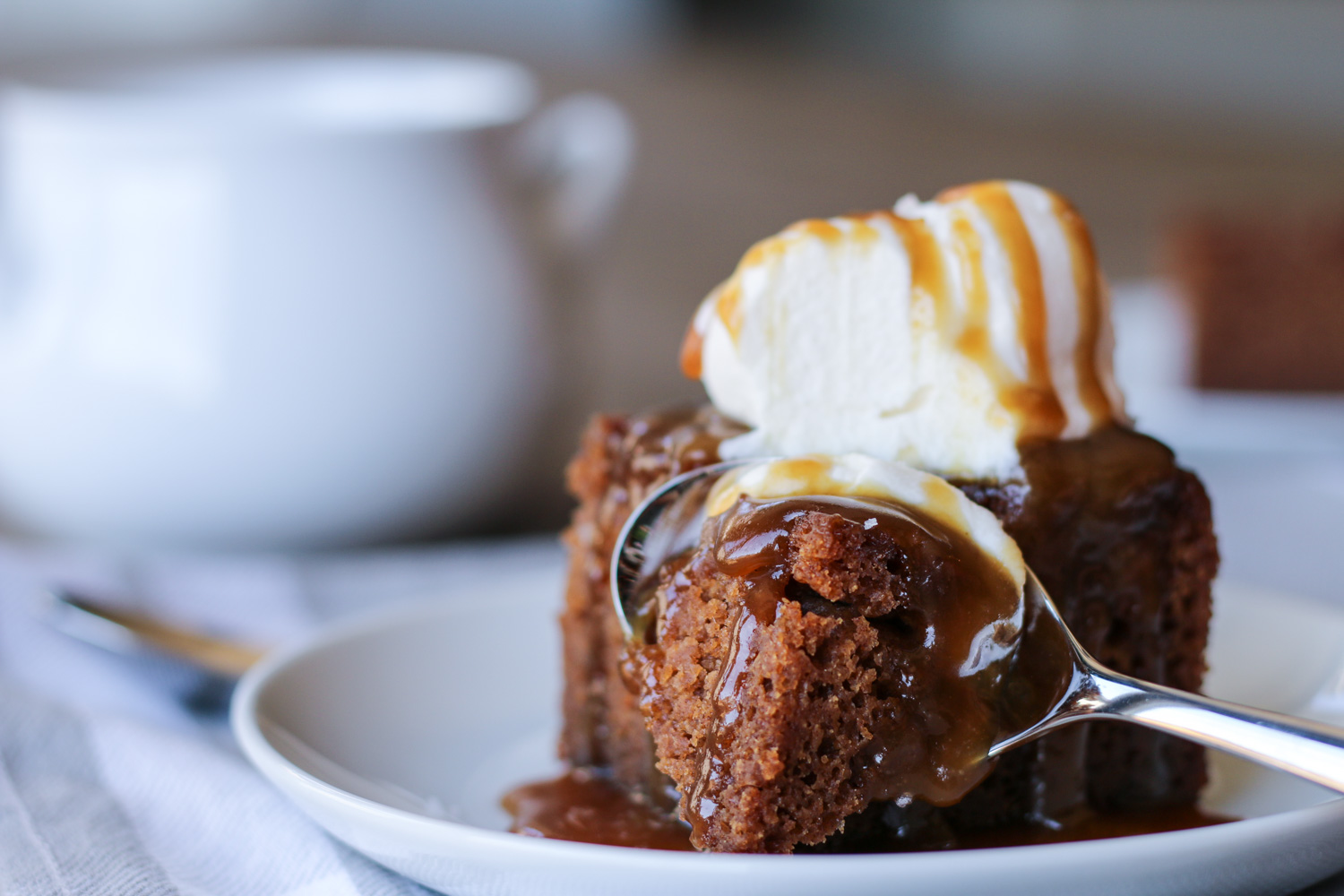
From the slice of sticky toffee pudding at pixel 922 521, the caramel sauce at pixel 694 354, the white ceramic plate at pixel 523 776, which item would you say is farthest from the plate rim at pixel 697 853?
the caramel sauce at pixel 694 354

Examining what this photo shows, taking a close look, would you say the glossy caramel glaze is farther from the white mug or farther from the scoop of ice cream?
the white mug

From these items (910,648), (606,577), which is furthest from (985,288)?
(606,577)

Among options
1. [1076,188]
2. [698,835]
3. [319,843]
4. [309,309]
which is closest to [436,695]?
[319,843]

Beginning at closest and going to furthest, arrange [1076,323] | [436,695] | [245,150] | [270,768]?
[270,768] < [1076,323] < [436,695] < [245,150]

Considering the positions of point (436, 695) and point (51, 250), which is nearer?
point (436, 695)

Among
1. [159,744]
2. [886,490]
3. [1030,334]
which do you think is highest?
[1030,334]

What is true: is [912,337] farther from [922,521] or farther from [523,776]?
[523,776]

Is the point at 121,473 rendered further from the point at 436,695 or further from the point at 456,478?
the point at 436,695
